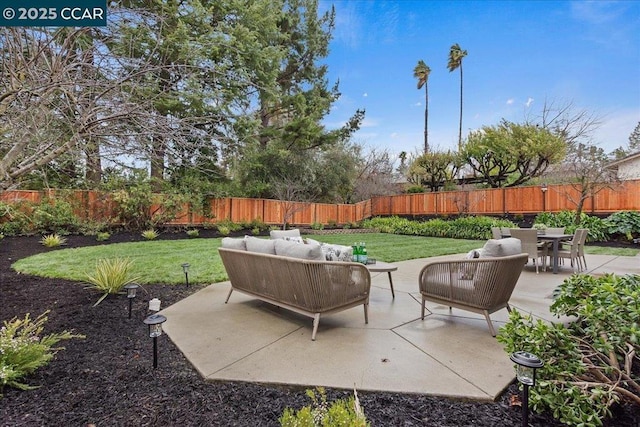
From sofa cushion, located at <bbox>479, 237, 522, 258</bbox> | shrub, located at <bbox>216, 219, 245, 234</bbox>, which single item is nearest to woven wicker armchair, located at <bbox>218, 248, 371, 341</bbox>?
sofa cushion, located at <bbox>479, 237, 522, 258</bbox>

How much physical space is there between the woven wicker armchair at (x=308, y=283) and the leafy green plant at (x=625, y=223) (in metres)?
11.9

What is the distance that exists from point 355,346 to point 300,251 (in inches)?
40.0

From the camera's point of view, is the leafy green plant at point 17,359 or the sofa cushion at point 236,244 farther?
the sofa cushion at point 236,244

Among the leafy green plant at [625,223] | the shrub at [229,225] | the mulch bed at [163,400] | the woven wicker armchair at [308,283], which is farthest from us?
the shrub at [229,225]

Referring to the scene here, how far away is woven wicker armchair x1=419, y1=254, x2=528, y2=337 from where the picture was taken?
2.84 metres

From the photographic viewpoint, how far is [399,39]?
33.0 feet

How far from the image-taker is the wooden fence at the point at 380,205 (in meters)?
10.2

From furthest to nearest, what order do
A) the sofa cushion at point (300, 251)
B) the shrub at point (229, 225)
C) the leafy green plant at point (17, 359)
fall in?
the shrub at point (229, 225) → the sofa cushion at point (300, 251) → the leafy green plant at point (17, 359)

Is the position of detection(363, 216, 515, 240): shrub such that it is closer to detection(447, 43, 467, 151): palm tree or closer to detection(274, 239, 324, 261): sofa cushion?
detection(274, 239, 324, 261): sofa cushion

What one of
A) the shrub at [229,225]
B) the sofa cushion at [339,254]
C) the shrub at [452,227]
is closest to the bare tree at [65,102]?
the sofa cushion at [339,254]

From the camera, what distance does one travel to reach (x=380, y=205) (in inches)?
750

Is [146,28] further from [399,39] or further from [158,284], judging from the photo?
[399,39]

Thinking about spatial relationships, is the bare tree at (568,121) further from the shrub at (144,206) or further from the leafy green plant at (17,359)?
the leafy green plant at (17,359)

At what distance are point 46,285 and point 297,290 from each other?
4.01 m
